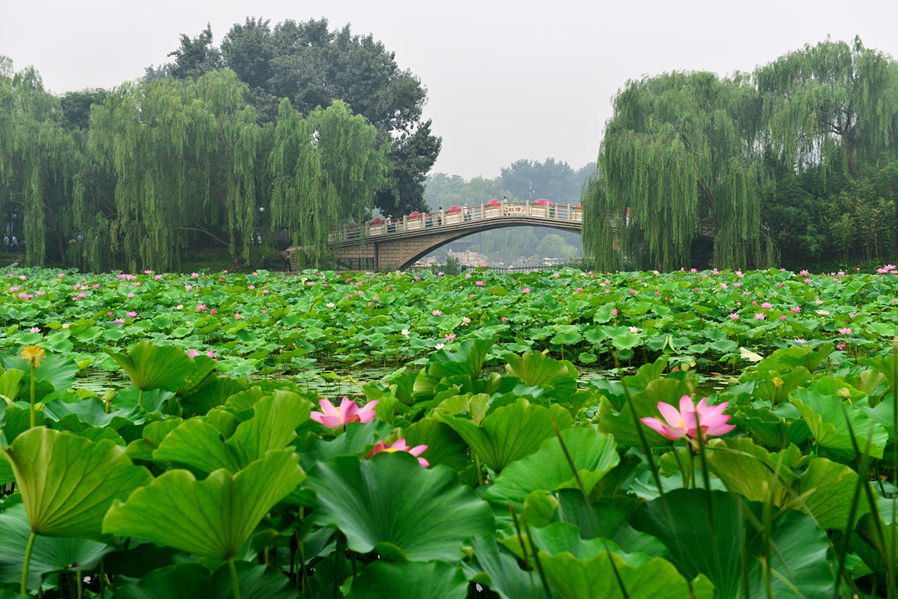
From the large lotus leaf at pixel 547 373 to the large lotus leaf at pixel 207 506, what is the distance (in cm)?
71

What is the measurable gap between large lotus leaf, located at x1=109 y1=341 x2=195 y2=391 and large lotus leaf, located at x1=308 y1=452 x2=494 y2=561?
1.63 ft

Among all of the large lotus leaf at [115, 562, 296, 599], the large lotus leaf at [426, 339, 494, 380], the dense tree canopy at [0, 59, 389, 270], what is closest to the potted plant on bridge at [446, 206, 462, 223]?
the dense tree canopy at [0, 59, 389, 270]

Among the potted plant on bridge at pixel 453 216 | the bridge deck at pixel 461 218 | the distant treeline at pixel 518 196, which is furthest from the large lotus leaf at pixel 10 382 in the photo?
the distant treeline at pixel 518 196

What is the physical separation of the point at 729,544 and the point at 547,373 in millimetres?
673

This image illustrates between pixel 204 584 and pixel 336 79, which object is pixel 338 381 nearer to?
pixel 204 584

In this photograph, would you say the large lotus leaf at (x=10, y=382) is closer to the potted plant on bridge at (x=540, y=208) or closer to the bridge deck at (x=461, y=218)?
the bridge deck at (x=461, y=218)

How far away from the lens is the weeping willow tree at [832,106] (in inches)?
517

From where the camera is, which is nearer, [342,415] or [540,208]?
[342,415]

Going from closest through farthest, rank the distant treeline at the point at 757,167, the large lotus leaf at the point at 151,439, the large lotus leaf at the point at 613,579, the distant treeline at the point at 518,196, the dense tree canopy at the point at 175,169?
the large lotus leaf at the point at 613,579 < the large lotus leaf at the point at 151,439 < the distant treeline at the point at 757,167 < the dense tree canopy at the point at 175,169 < the distant treeline at the point at 518,196

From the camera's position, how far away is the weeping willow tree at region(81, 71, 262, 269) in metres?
12.8

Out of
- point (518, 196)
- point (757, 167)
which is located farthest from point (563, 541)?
point (518, 196)

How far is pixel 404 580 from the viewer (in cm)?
40

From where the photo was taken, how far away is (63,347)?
2.68 metres

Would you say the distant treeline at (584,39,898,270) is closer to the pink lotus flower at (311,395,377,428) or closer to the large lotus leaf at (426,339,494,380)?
the large lotus leaf at (426,339,494,380)
